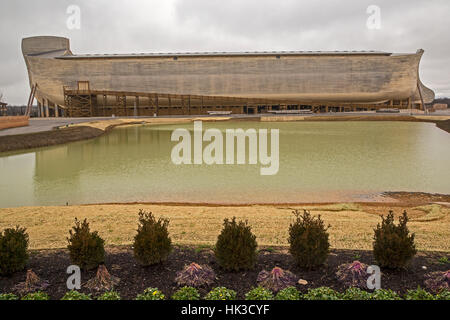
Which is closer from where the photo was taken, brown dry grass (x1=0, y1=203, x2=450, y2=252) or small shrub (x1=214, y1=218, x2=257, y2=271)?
small shrub (x1=214, y1=218, x2=257, y2=271)

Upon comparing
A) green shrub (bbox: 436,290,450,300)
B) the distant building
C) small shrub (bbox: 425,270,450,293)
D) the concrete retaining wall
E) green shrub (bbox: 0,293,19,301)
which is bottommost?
green shrub (bbox: 0,293,19,301)

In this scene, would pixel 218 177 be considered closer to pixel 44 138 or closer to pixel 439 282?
pixel 439 282

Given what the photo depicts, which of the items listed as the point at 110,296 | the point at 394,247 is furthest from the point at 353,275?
the point at 110,296

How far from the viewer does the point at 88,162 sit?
66.6 ft

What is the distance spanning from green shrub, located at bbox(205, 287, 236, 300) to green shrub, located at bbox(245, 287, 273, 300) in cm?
20

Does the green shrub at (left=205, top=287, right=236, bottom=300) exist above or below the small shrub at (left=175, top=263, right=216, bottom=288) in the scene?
below

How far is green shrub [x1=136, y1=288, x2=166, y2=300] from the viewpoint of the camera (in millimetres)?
4586

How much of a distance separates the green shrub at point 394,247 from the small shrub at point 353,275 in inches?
14.8

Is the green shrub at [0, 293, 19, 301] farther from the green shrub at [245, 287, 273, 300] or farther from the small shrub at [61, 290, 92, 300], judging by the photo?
the green shrub at [245, 287, 273, 300]

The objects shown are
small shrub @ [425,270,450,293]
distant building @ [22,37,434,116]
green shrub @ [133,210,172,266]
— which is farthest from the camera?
distant building @ [22,37,434,116]

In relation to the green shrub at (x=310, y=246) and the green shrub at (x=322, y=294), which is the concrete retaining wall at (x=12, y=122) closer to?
the green shrub at (x=310, y=246)

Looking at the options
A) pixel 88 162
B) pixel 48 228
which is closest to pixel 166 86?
pixel 88 162

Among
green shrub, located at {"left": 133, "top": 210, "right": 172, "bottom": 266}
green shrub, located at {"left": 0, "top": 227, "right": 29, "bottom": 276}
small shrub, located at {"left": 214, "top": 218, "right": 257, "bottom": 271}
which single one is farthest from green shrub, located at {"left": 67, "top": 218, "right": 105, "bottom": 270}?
small shrub, located at {"left": 214, "top": 218, "right": 257, "bottom": 271}

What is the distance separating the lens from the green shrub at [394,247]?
17.2 feet
